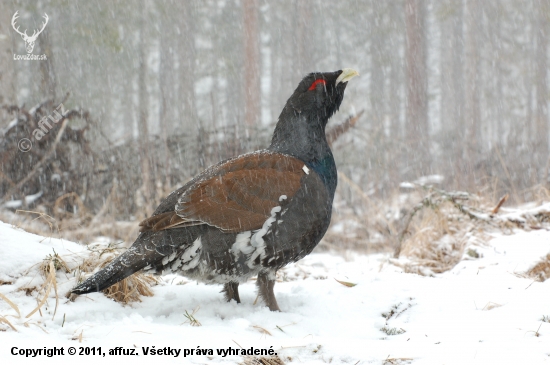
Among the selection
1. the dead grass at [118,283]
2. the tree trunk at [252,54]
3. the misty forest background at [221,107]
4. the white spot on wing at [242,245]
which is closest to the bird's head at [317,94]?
the white spot on wing at [242,245]

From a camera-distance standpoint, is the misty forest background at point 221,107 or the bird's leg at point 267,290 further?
the misty forest background at point 221,107

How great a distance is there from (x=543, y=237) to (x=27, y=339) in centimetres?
424

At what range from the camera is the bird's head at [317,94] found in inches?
145

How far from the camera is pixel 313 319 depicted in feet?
10.1

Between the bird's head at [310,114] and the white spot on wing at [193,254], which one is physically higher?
the bird's head at [310,114]

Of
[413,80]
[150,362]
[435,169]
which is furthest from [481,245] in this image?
[413,80]

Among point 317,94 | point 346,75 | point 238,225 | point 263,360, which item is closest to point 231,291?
point 238,225

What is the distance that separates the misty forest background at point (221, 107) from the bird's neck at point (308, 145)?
3230mm

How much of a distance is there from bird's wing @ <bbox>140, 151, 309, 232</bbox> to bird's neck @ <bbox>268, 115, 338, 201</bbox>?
0.69 ft

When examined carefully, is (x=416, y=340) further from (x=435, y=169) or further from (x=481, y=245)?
(x=435, y=169)

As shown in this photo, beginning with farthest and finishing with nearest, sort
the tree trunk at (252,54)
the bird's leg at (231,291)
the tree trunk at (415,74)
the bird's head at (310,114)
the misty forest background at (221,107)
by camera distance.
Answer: the tree trunk at (415,74) < the tree trunk at (252,54) < the misty forest background at (221,107) < the bird's head at (310,114) < the bird's leg at (231,291)

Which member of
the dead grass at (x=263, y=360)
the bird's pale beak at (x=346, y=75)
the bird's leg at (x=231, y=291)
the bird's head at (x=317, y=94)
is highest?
the bird's pale beak at (x=346, y=75)

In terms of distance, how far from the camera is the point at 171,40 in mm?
23438

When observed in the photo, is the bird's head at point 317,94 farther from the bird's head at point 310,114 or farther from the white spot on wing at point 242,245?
the white spot on wing at point 242,245
